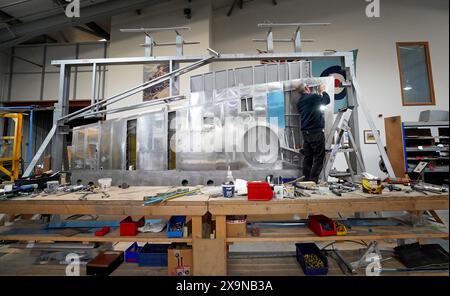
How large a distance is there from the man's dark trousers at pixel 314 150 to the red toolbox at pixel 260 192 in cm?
69

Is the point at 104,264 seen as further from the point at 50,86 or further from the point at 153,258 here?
the point at 50,86

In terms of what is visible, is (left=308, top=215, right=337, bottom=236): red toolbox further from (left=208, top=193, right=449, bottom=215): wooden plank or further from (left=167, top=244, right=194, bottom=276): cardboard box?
(left=167, top=244, right=194, bottom=276): cardboard box

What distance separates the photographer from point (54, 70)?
4.51m

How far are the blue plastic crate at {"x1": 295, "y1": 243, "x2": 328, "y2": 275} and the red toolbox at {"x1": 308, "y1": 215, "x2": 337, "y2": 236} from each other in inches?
7.9

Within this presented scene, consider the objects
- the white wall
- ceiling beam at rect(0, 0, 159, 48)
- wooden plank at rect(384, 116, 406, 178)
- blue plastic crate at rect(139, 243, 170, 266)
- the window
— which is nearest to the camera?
blue plastic crate at rect(139, 243, 170, 266)

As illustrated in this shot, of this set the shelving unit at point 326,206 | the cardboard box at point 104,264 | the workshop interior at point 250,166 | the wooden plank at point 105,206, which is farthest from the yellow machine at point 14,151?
the shelving unit at point 326,206

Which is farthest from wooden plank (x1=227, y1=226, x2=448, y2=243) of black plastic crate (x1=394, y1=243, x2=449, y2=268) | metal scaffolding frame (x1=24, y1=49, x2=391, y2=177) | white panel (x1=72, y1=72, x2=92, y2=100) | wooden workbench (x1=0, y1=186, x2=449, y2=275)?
white panel (x1=72, y1=72, x2=92, y2=100)

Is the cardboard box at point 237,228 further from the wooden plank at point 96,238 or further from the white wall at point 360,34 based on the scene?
the white wall at point 360,34

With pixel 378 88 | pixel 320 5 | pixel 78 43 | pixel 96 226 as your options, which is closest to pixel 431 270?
pixel 96 226

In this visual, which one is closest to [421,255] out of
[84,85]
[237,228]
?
[237,228]

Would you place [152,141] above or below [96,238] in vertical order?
above

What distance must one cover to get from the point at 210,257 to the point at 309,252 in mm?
786

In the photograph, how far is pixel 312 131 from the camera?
1.72m

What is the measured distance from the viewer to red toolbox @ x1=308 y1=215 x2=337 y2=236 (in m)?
1.25
